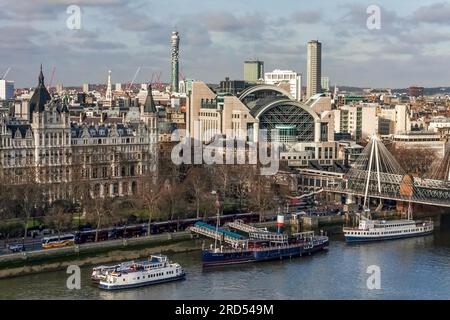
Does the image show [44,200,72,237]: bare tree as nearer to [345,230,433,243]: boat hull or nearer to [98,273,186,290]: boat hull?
[98,273,186,290]: boat hull

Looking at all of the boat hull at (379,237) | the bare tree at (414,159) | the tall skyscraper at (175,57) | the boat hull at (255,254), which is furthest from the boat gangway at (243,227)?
the tall skyscraper at (175,57)

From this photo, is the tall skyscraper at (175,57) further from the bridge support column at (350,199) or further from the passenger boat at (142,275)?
the passenger boat at (142,275)

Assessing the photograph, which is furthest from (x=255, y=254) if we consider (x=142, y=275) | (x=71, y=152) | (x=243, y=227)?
(x=71, y=152)

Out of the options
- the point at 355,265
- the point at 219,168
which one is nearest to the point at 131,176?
the point at 219,168

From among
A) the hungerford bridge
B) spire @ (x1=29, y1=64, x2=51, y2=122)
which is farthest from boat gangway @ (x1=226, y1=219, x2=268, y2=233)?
spire @ (x1=29, y1=64, x2=51, y2=122)
